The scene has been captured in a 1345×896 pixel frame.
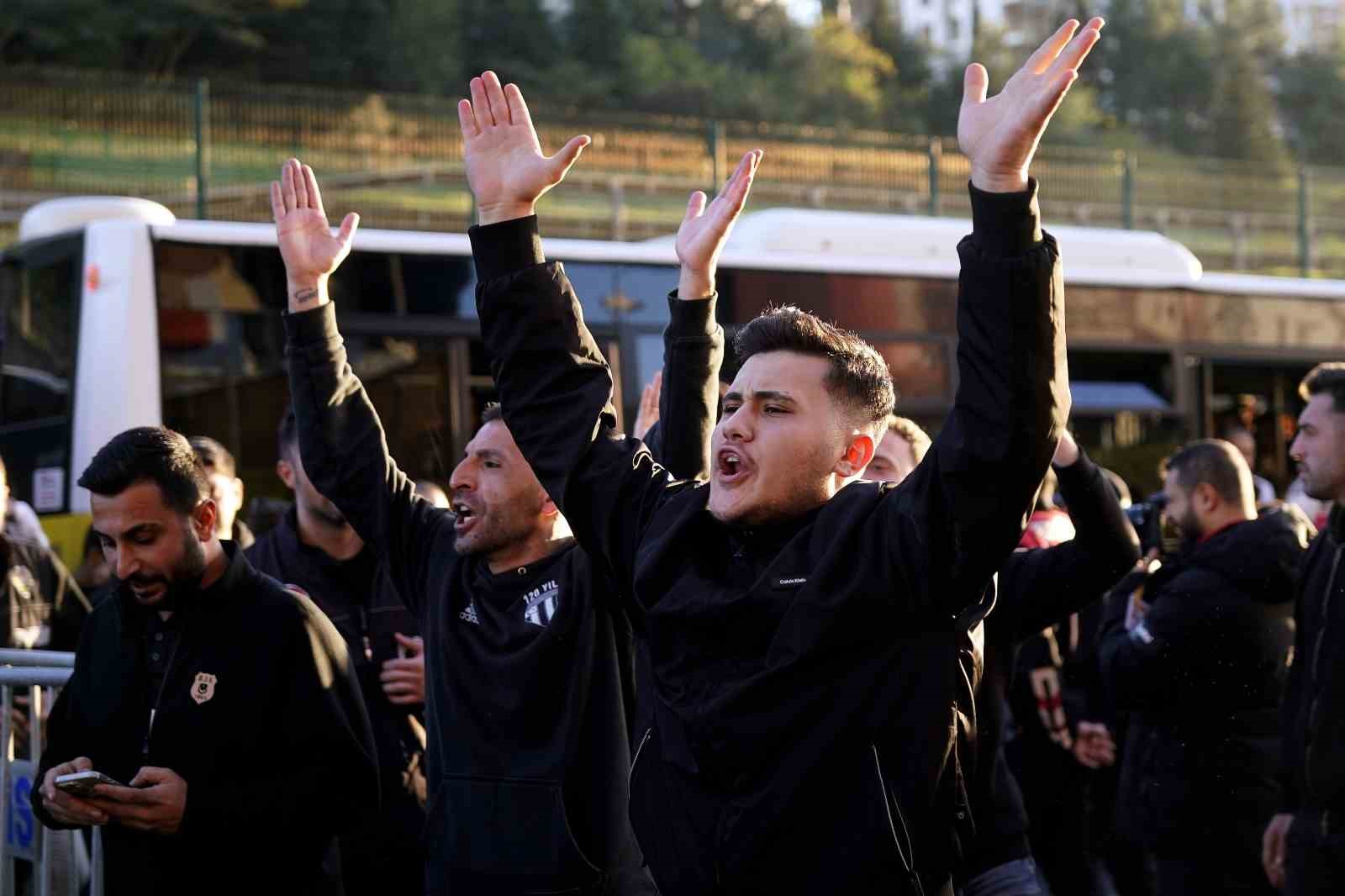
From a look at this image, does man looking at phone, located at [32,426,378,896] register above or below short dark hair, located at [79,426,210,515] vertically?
below

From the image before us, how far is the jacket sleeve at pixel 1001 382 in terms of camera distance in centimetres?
→ 272

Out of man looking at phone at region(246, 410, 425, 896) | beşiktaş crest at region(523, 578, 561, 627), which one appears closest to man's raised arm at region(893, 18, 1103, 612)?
beşiktaş crest at region(523, 578, 561, 627)

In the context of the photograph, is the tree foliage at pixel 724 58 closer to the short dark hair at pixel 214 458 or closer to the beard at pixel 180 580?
the short dark hair at pixel 214 458

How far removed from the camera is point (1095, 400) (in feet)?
44.7

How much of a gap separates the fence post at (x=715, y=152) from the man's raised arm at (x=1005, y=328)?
20478mm

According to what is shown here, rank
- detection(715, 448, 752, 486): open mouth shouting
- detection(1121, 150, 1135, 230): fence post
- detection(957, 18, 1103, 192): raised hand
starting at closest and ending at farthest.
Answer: detection(957, 18, 1103, 192): raised hand, detection(715, 448, 752, 486): open mouth shouting, detection(1121, 150, 1135, 230): fence post

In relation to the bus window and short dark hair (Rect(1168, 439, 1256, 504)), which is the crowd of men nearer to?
short dark hair (Rect(1168, 439, 1256, 504))

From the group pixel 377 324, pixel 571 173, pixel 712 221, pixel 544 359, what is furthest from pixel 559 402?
pixel 571 173

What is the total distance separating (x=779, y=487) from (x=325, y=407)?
160 centimetres

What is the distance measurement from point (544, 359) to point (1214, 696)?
3695 millimetres

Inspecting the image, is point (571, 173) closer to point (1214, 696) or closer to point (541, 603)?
point (1214, 696)

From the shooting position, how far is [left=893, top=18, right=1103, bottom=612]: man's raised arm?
272 cm

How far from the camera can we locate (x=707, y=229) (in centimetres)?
387

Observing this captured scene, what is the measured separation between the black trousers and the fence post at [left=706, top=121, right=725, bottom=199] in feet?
60.5
